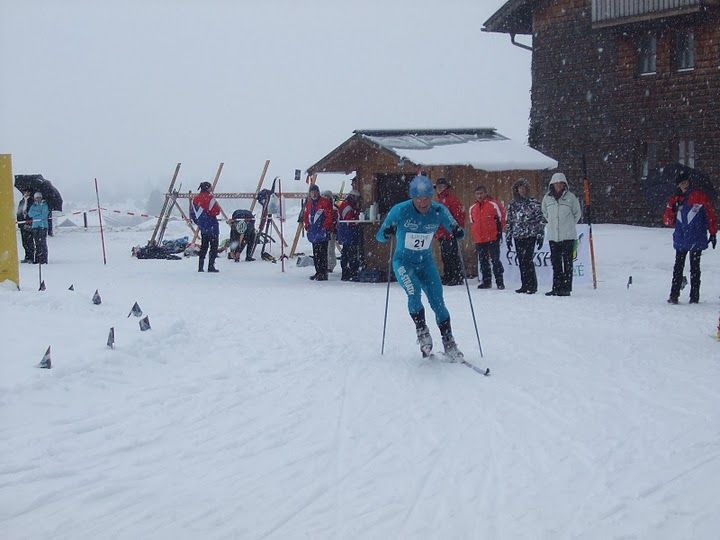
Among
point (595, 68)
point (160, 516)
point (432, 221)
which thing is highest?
point (595, 68)

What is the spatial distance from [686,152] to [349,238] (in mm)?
12152

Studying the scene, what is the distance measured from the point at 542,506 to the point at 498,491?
11.0 inches

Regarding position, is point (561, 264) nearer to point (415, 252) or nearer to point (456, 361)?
point (415, 252)

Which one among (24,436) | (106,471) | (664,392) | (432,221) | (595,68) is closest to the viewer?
(106,471)

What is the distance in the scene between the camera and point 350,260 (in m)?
16.9

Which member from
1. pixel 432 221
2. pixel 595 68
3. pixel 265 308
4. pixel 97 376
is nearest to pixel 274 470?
pixel 97 376

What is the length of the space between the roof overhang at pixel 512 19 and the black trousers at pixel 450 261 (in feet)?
49.0

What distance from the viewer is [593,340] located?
8625mm

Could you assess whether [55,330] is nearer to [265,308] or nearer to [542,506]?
[265,308]

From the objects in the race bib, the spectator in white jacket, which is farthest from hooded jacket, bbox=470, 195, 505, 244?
the race bib

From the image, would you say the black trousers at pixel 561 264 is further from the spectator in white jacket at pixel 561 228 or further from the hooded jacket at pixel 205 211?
the hooded jacket at pixel 205 211

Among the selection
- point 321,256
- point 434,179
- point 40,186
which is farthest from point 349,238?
point 40,186

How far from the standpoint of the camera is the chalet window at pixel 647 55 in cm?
2366

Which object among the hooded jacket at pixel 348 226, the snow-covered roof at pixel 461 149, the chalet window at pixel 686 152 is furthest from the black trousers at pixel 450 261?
the chalet window at pixel 686 152
